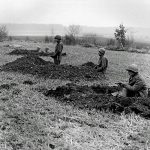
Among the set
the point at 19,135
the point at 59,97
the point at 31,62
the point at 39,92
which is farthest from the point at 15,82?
the point at 19,135

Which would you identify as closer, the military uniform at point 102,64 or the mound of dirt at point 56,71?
the mound of dirt at point 56,71

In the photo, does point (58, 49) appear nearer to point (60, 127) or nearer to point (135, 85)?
point (135, 85)

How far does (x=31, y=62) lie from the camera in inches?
642

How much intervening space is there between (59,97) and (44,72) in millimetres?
4002

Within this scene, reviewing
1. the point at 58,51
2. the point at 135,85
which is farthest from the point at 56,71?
the point at 135,85

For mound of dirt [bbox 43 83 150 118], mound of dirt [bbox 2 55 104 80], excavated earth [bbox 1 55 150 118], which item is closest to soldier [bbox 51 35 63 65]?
excavated earth [bbox 1 55 150 118]

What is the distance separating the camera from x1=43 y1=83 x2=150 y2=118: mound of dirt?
8.98 meters

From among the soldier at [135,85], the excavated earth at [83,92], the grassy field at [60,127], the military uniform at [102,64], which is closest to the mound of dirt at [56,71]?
the excavated earth at [83,92]

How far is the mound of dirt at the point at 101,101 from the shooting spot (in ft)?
29.5

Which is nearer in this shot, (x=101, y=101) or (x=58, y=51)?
(x=101, y=101)

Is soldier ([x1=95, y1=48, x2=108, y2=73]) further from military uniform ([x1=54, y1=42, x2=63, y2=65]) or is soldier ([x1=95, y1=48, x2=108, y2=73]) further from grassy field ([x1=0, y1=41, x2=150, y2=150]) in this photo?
grassy field ([x1=0, y1=41, x2=150, y2=150])

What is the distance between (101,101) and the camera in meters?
9.67

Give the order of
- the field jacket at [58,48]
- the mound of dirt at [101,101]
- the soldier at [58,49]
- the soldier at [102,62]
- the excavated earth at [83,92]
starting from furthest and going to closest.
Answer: the field jacket at [58,48] → the soldier at [58,49] → the soldier at [102,62] → the excavated earth at [83,92] → the mound of dirt at [101,101]

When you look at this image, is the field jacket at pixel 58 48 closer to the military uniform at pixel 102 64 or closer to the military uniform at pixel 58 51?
the military uniform at pixel 58 51
